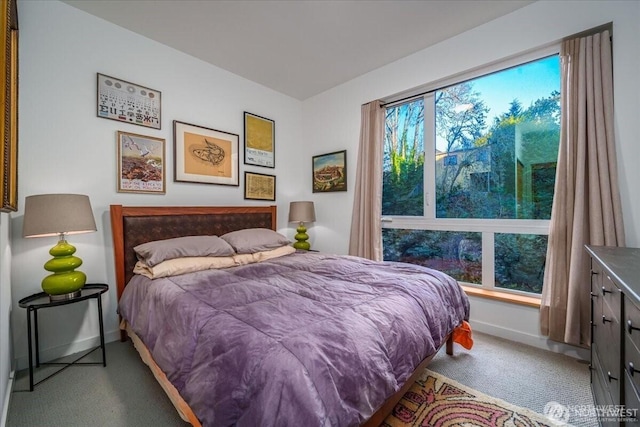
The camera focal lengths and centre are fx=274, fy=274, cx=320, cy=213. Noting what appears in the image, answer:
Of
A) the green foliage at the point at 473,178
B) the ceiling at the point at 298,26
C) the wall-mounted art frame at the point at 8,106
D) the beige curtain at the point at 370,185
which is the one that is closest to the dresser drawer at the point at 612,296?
the green foliage at the point at 473,178

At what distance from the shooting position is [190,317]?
1416 mm

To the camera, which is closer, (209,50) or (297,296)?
(297,296)

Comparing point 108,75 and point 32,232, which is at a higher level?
point 108,75

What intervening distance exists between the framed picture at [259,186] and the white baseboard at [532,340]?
2.74 metres

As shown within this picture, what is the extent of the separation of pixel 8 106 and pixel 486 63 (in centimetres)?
342

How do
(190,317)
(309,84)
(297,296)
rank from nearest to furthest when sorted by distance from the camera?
(190,317) < (297,296) < (309,84)

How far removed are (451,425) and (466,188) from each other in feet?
6.85

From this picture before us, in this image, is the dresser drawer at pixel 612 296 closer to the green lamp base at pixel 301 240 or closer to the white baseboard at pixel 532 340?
the white baseboard at pixel 532 340

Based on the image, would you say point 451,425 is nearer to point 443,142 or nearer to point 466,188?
point 466,188

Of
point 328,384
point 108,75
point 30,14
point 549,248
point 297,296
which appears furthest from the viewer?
point 108,75

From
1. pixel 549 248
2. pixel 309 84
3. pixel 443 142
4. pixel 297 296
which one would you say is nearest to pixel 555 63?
pixel 443 142

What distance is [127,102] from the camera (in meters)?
2.51

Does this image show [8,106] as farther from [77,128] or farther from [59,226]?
[77,128]

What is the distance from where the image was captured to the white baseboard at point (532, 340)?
2119mm
